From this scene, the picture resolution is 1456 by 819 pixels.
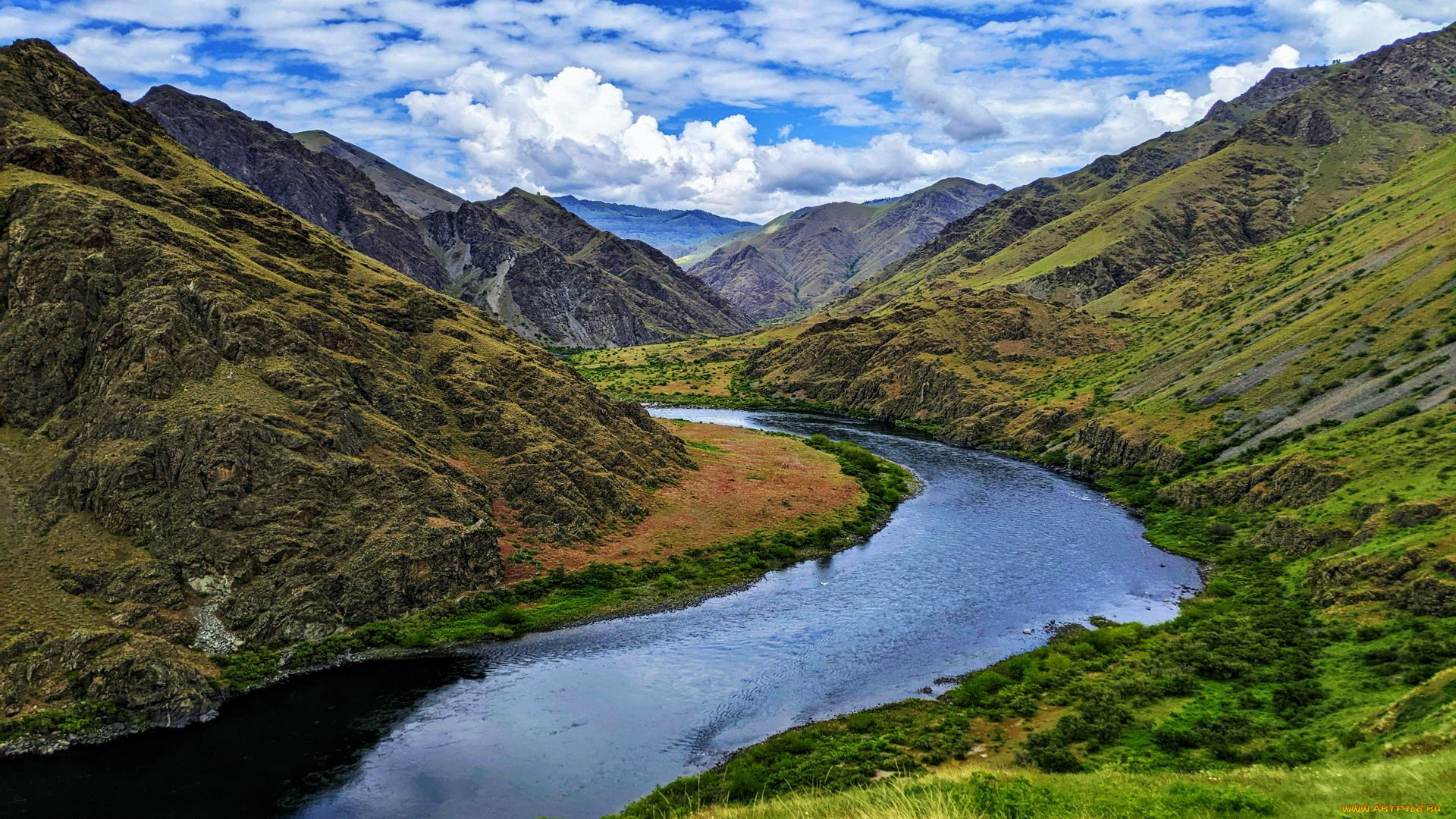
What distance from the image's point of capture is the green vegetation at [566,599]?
51.7 metres

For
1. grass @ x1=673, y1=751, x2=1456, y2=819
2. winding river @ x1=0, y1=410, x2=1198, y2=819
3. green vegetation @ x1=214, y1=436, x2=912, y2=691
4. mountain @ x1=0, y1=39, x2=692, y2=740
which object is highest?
mountain @ x1=0, y1=39, x2=692, y2=740

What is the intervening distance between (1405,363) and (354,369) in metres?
108

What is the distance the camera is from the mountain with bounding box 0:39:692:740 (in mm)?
47781

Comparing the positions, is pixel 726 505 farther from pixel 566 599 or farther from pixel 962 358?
pixel 962 358

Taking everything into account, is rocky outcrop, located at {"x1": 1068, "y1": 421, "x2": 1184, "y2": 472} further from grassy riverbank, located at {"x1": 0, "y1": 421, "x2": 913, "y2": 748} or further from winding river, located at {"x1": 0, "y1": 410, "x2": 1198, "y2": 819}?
grassy riverbank, located at {"x1": 0, "y1": 421, "x2": 913, "y2": 748}

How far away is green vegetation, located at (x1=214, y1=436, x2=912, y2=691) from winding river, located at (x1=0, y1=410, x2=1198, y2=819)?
187 cm

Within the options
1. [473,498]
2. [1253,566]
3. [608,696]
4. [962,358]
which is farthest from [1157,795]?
[962,358]

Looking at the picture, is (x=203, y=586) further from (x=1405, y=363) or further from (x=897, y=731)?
(x=1405, y=363)

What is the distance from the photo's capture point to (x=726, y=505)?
90.9 metres

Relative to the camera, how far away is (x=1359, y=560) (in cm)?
5253

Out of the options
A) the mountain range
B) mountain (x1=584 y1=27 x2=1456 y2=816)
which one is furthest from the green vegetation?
mountain (x1=584 y1=27 x2=1456 y2=816)

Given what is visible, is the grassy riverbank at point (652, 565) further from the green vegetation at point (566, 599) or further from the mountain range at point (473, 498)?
the mountain range at point (473, 498)

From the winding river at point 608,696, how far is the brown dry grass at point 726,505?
31.6ft

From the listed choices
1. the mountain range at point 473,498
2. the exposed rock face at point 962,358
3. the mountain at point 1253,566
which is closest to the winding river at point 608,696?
the mountain range at point 473,498
